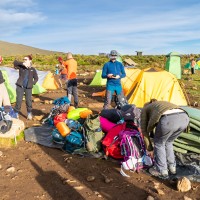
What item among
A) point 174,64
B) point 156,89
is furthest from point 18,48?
point 156,89

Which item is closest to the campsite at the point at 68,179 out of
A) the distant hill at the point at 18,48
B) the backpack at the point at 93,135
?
the backpack at the point at 93,135

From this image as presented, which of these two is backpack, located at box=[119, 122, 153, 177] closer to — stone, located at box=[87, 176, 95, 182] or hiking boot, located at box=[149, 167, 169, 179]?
hiking boot, located at box=[149, 167, 169, 179]

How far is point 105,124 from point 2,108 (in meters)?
2.65

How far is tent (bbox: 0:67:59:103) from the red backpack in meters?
7.03

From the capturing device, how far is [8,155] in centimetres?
652

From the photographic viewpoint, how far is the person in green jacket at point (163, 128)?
5.02 m

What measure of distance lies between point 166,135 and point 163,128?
16 cm

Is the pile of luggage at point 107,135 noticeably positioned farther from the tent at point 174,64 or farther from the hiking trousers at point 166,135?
the tent at point 174,64

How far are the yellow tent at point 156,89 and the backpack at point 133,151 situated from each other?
4999 mm

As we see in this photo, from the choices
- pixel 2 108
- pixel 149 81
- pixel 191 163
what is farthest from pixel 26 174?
pixel 149 81

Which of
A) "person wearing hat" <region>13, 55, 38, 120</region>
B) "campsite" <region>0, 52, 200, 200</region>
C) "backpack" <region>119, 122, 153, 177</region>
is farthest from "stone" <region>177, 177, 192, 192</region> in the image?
"person wearing hat" <region>13, 55, 38, 120</region>

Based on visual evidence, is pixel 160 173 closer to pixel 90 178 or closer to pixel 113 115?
pixel 90 178

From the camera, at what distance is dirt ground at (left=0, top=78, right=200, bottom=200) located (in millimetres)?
4770

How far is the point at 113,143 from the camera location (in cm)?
615
